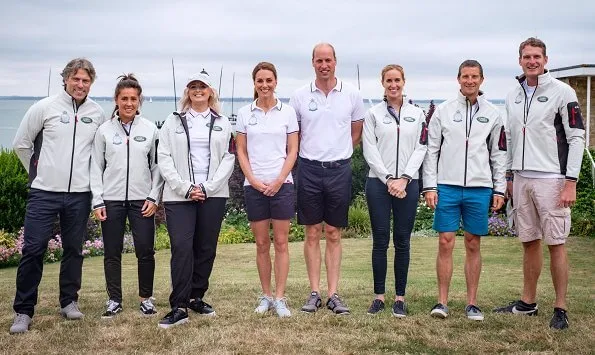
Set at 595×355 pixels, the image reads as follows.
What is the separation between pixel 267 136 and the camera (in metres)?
6.12

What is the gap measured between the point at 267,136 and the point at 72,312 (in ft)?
7.63

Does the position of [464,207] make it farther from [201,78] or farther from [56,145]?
[56,145]

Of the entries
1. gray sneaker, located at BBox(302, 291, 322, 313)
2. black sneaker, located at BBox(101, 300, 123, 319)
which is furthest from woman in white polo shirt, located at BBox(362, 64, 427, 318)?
black sneaker, located at BBox(101, 300, 123, 319)

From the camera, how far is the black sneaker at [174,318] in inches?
A: 234

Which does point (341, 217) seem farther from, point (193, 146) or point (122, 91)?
point (122, 91)

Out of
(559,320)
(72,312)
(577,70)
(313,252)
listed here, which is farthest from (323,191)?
(577,70)

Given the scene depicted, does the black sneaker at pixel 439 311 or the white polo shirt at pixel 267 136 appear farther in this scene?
the black sneaker at pixel 439 311

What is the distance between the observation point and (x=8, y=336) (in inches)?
229

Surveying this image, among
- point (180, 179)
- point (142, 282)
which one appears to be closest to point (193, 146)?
point (180, 179)

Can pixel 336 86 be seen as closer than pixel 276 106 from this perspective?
No

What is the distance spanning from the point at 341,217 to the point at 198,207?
49.7 inches

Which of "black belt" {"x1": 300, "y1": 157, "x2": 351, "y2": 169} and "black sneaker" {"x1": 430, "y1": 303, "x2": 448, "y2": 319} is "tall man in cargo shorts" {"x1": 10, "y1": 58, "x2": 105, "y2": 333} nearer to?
"black belt" {"x1": 300, "y1": 157, "x2": 351, "y2": 169}

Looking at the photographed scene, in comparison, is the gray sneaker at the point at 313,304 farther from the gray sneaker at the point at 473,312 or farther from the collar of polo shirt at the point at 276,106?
the collar of polo shirt at the point at 276,106

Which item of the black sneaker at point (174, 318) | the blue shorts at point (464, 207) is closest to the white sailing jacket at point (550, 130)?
the blue shorts at point (464, 207)
